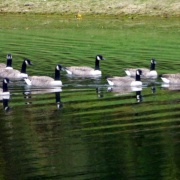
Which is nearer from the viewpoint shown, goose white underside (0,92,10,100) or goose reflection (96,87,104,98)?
goose white underside (0,92,10,100)

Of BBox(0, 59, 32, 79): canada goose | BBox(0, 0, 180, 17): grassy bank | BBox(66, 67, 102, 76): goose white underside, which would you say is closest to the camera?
BBox(0, 59, 32, 79): canada goose

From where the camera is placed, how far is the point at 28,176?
15.2 meters

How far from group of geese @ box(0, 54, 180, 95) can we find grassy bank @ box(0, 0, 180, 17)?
784 inches

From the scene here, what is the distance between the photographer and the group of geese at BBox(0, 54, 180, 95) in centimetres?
2595

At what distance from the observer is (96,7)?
50781 millimetres

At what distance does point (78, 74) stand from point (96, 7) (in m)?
23.1

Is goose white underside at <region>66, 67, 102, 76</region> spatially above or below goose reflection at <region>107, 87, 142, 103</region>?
above

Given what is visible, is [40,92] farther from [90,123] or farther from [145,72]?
[90,123]

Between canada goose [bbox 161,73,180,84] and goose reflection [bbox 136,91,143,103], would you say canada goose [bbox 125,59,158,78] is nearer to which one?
canada goose [bbox 161,73,180,84]

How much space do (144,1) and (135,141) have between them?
33.6m

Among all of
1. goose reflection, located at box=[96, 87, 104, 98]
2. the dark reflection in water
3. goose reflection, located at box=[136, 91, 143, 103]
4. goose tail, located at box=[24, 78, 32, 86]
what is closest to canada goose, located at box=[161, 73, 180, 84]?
the dark reflection in water

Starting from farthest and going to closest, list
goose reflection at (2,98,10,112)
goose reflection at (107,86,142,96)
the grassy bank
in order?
the grassy bank → goose reflection at (107,86,142,96) → goose reflection at (2,98,10,112)

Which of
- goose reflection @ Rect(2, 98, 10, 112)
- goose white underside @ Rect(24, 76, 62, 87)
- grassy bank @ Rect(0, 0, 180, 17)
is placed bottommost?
goose reflection @ Rect(2, 98, 10, 112)

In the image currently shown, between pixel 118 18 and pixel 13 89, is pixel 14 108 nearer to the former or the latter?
pixel 13 89
